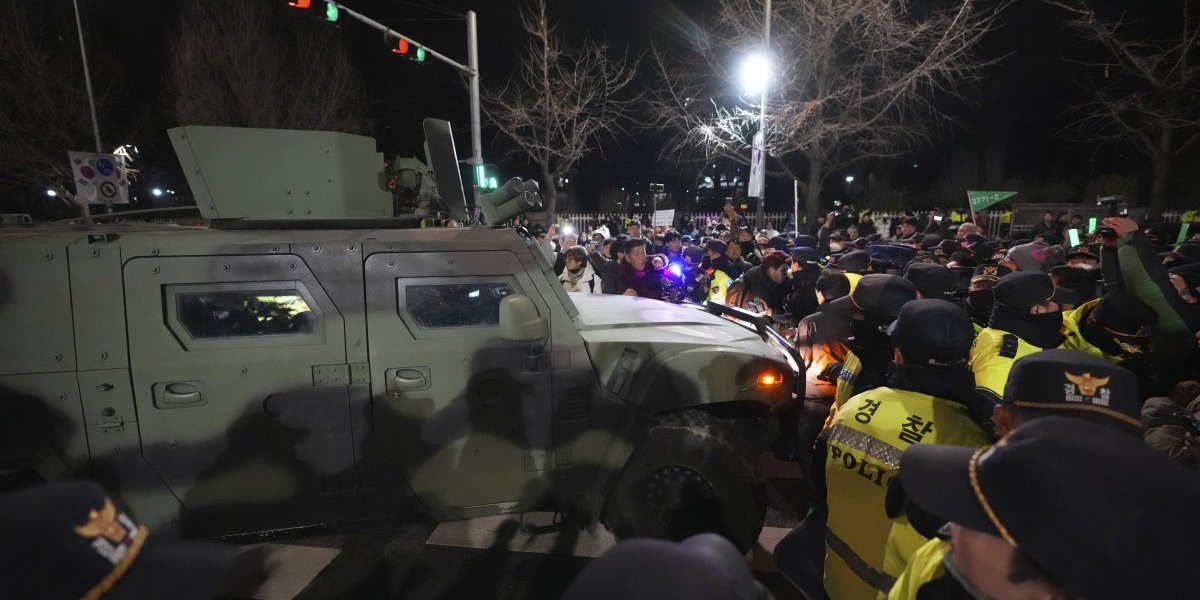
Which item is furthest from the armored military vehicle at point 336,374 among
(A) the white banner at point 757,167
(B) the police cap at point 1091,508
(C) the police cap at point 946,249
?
(A) the white banner at point 757,167

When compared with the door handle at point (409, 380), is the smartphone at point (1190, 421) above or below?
below

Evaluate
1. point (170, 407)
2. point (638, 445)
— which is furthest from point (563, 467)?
point (170, 407)

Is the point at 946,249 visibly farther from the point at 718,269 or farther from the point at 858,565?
the point at 858,565

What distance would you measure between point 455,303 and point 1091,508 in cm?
284

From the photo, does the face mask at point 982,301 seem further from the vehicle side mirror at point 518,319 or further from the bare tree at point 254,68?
the bare tree at point 254,68

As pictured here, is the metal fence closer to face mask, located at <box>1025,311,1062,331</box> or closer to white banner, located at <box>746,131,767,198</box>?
white banner, located at <box>746,131,767,198</box>

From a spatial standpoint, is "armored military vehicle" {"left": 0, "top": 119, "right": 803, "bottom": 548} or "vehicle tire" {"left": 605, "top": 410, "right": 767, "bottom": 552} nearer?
"armored military vehicle" {"left": 0, "top": 119, "right": 803, "bottom": 548}

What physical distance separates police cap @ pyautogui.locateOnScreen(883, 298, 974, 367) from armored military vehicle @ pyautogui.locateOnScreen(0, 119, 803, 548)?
1227mm

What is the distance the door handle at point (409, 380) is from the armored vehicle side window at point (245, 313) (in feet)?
1.63

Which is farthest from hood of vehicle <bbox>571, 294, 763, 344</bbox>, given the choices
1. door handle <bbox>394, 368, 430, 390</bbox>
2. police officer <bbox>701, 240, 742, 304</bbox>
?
police officer <bbox>701, 240, 742, 304</bbox>

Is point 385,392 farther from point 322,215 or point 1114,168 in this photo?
point 1114,168

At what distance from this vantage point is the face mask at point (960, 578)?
109cm

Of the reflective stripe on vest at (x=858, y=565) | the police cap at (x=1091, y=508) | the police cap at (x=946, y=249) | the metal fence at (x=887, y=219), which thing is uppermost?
the metal fence at (x=887, y=219)

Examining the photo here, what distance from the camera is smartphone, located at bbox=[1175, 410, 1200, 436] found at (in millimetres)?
2566
